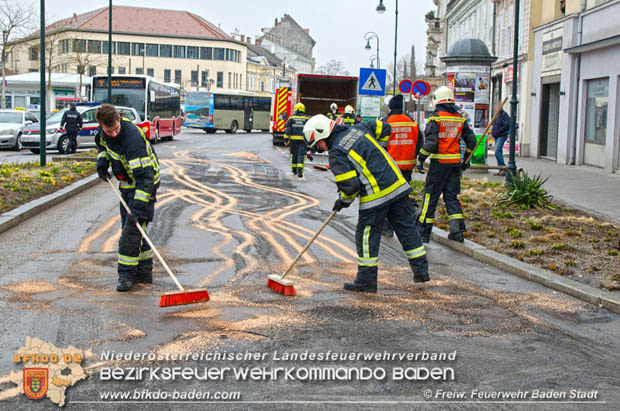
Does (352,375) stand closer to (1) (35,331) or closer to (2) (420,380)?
(2) (420,380)

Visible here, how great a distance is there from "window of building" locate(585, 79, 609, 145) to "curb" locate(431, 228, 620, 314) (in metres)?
12.7

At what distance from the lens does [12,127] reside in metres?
27.0

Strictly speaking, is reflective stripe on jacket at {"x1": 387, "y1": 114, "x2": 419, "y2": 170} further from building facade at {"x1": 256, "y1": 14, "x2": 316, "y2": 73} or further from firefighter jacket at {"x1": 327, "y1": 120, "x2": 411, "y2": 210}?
building facade at {"x1": 256, "y1": 14, "x2": 316, "y2": 73}

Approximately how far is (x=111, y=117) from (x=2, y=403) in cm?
307

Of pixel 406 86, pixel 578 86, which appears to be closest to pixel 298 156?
pixel 406 86

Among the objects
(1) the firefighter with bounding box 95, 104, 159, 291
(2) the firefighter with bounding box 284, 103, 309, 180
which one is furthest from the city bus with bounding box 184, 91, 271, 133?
(1) the firefighter with bounding box 95, 104, 159, 291

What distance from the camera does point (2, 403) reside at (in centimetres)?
393

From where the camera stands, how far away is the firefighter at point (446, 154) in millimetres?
9281

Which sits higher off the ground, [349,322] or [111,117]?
[111,117]

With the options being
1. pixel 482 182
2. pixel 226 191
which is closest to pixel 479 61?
pixel 482 182

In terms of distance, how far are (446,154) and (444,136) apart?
232 millimetres

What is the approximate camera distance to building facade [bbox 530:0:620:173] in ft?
64.7

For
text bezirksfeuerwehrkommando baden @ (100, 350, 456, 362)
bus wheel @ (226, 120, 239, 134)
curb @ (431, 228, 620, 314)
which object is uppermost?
bus wheel @ (226, 120, 239, 134)

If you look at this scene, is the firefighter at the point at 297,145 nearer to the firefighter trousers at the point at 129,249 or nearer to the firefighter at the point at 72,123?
the firefighter at the point at 72,123
